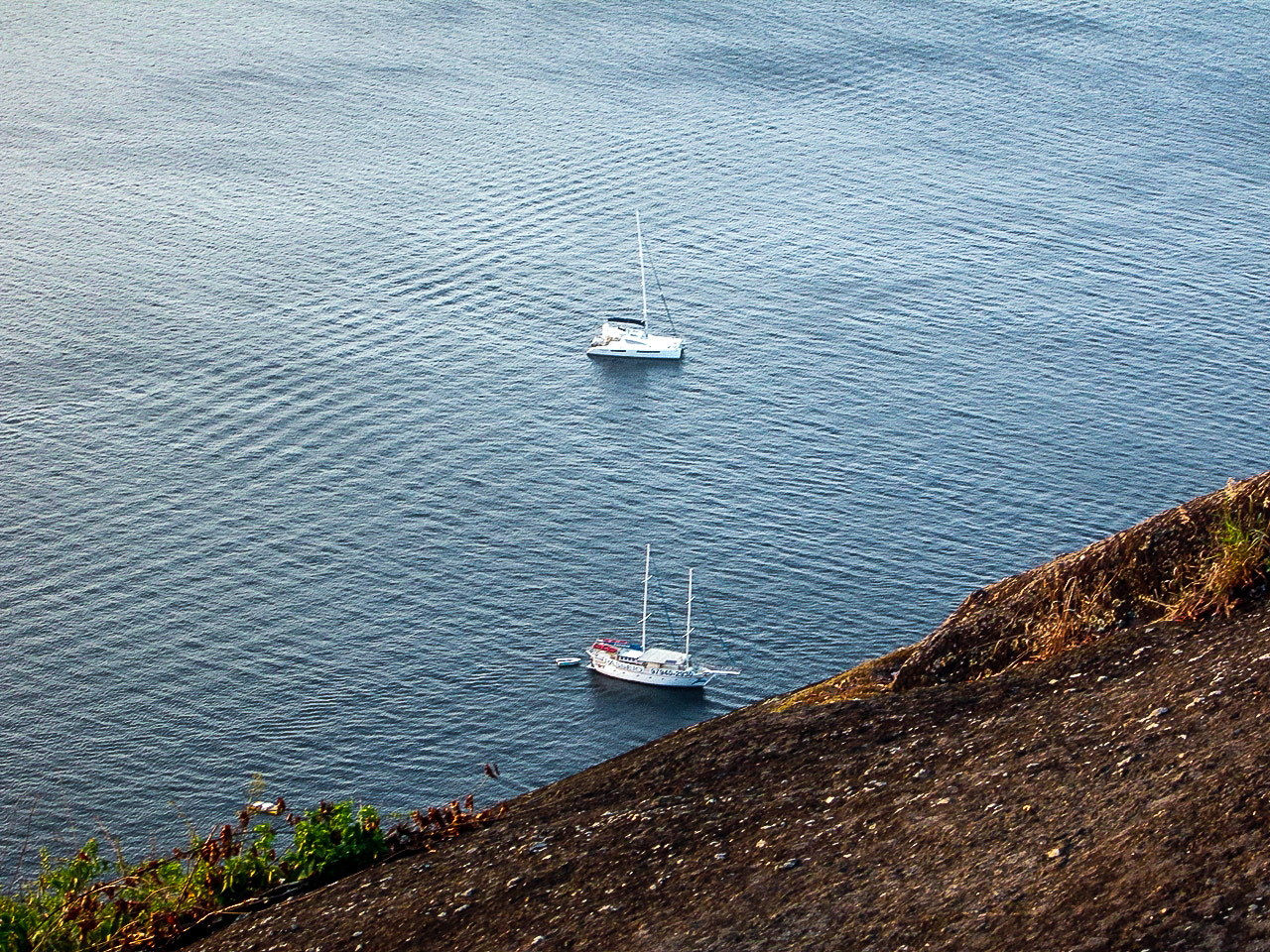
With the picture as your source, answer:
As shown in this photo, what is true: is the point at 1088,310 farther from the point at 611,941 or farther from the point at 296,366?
the point at 611,941

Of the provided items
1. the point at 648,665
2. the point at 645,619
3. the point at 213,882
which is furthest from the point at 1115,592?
the point at 645,619

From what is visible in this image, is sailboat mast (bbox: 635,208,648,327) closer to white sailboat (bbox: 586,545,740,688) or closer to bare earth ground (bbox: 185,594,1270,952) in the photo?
white sailboat (bbox: 586,545,740,688)

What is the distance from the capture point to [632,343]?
14588 cm

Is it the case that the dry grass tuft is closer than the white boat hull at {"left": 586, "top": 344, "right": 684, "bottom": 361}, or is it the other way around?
the dry grass tuft

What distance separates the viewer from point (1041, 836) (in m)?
8.39

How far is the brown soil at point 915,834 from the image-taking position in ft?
25.5

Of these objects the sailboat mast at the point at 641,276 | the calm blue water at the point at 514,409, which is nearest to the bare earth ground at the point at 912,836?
the calm blue water at the point at 514,409

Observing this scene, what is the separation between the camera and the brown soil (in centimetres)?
777

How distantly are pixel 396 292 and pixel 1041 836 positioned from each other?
148 metres

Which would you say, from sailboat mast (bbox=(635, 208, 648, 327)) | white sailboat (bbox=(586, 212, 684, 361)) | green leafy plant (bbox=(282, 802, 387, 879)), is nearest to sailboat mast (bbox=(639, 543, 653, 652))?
white sailboat (bbox=(586, 212, 684, 361))

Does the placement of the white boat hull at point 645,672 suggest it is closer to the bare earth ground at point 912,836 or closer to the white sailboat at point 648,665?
the white sailboat at point 648,665

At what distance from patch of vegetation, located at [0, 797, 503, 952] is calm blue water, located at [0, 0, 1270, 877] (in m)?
55.9

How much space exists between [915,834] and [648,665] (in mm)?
92964

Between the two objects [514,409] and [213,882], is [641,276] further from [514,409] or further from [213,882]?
[213,882]
